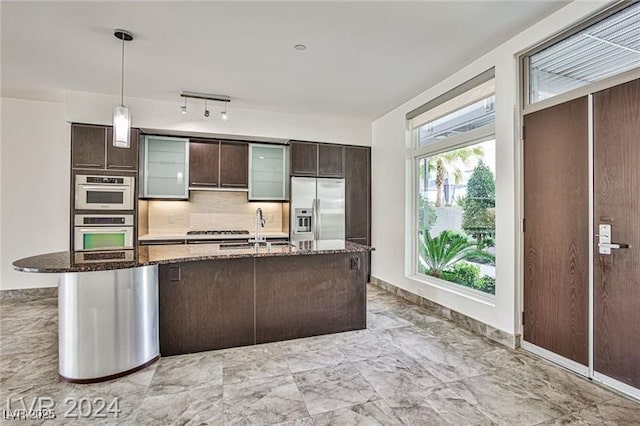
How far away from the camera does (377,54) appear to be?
3469 millimetres

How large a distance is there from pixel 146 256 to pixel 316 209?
3.10 m

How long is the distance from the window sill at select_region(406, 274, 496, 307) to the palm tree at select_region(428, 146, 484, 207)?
1.06m

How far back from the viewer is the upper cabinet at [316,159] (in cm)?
552

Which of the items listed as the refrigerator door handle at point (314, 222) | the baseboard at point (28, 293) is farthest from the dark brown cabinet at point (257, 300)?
the baseboard at point (28, 293)

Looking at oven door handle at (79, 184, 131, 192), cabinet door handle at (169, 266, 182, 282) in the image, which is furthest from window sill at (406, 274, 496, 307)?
oven door handle at (79, 184, 131, 192)

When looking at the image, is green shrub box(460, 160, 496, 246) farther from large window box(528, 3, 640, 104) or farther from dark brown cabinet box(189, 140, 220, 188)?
dark brown cabinet box(189, 140, 220, 188)

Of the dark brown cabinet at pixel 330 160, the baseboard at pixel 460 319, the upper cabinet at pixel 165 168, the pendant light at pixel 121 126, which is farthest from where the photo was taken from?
the dark brown cabinet at pixel 330 160

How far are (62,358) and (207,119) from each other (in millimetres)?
3613

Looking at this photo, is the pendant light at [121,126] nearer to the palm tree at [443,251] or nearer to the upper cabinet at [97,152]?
the upper cabinet at [97,152]

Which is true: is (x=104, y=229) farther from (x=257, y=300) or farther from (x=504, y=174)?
(x=504, y=174)

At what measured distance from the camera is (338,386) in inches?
96.9

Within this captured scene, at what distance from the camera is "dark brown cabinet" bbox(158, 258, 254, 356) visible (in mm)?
2957

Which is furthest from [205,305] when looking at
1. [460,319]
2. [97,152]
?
[97,152]

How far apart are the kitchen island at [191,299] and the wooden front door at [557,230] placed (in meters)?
1.62
